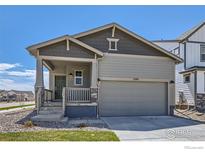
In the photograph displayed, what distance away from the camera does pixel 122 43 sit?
14305 mm

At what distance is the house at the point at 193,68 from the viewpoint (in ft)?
55.7

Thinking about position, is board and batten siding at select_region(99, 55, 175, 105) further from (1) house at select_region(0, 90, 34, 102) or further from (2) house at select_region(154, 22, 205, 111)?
(1) house at select_region(0, 90, 34, 102)

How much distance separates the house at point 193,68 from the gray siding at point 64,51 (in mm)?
9202

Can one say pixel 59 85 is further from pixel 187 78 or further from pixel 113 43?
pixel 187 78

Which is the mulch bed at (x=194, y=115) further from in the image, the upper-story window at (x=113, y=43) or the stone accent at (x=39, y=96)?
the stone accent at (x=39, y=96)

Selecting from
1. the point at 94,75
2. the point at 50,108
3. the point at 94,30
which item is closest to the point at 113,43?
the point at 94,30

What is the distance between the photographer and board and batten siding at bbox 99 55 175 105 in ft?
44.5

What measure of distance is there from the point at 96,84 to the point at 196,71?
8.71m

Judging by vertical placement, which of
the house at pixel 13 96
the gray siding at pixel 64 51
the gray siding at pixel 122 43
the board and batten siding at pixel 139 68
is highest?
the gray siding at pixel 122 43

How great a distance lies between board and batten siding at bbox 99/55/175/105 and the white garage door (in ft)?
1.51

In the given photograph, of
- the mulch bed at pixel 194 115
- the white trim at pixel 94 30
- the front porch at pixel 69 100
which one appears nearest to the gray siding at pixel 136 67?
the front porch at pixel 69 100

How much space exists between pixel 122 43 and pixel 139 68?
6.53 feet

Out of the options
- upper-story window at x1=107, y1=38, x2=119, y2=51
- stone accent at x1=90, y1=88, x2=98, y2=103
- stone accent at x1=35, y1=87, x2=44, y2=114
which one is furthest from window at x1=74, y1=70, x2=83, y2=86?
stone accent at x1=35, y1=87, x2=44, y2=114
